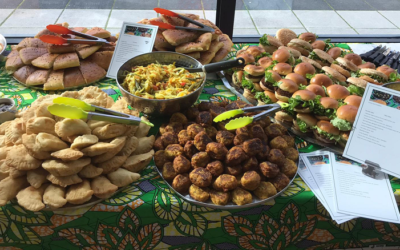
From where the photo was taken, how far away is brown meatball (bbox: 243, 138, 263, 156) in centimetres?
153

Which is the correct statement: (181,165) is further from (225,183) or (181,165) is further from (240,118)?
(240,118)

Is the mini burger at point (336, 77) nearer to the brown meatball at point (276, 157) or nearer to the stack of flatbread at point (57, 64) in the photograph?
the brown meatball at point (276, 157)

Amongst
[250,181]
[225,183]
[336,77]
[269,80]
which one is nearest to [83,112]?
[225,183]

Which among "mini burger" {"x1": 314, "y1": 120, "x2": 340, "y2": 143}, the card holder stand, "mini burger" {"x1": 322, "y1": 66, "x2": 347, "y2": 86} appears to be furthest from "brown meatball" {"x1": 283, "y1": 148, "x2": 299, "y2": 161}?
"mini burger" {"x1": 322, "y1": 66, "x2": 347, "y2": 86}

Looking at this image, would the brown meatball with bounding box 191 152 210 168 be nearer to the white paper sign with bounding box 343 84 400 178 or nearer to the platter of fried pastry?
the platter of fried pastry

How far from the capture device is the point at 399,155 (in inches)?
60.5

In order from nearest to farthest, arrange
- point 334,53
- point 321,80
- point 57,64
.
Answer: point 321,80
point 57,64
point 334,53

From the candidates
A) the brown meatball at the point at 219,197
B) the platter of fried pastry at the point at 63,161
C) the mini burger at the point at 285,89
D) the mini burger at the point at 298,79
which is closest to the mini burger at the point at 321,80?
the mini burger at the point at 298,79

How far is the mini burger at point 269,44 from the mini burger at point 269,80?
0.56 metres

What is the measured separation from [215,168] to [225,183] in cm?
10

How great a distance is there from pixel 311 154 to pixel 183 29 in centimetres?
148

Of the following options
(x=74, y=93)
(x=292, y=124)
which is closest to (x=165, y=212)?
(x=74, y=93)

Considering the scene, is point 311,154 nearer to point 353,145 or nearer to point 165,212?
point 353,145

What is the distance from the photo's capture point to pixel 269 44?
2.57 m
